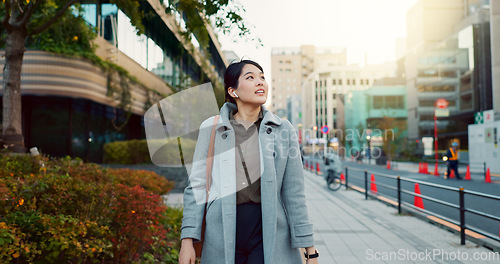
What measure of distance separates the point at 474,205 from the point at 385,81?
271ft

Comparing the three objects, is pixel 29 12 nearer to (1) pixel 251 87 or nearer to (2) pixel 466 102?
(1) pixel 251 87

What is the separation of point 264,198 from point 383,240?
5170 millimetres

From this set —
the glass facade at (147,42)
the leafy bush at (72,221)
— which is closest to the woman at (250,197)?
the leafy bush at (72,221)

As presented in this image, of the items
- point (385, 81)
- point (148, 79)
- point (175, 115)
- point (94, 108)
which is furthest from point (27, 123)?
point (385, 81)

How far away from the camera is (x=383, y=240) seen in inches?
256

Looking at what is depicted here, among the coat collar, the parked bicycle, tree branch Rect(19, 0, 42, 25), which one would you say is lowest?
the parked bicycle

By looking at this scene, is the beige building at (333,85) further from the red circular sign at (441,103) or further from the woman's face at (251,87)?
the woman's face at (251,87)

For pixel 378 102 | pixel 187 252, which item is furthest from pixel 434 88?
pixel 187 252

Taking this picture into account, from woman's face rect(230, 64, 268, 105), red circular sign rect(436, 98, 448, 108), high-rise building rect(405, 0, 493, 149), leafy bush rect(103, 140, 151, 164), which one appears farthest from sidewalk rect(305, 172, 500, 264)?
red circular sign rect(436, 98, 448, 108)

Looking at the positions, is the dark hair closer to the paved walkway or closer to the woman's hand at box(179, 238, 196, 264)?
the woman's hand at box(179, 238, 196, 264)

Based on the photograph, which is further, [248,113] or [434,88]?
[434,88]

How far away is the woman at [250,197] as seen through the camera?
2061 mm

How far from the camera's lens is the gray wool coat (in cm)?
205

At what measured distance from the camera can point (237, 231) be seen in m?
2.11
